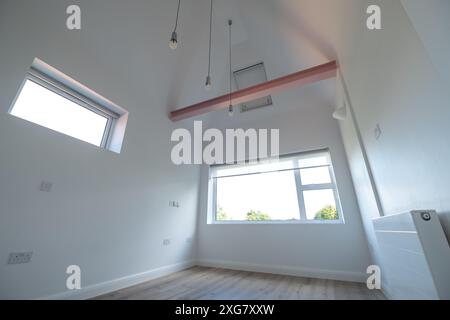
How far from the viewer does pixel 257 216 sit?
3.67m

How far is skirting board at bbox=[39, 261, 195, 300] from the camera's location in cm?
183

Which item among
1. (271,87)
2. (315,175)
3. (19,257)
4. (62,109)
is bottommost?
(19,257)

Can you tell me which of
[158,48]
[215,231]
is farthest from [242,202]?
[158,48]

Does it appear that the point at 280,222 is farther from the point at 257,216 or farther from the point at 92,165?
the point at 92,165

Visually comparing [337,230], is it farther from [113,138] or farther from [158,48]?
[158,48]

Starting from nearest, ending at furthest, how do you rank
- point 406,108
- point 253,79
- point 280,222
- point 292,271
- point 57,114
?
point 406,108 → point 57,114 → point 292,271 → point 280,222 → point 253,79

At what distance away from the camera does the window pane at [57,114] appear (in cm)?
192

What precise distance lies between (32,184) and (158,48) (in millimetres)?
2617

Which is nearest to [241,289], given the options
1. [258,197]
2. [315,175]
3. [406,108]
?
[258,197]

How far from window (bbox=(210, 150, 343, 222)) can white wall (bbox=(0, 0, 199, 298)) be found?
1.10m

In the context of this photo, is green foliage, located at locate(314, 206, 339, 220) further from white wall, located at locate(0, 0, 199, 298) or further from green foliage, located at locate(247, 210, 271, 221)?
white wall, located at locate(0, 0, 199, 298)

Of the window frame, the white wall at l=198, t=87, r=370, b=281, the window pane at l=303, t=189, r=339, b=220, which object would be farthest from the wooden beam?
the window pane at l=303, t=189, r=339, b=220

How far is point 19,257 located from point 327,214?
13.3ft

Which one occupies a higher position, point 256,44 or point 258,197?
point 256,44
